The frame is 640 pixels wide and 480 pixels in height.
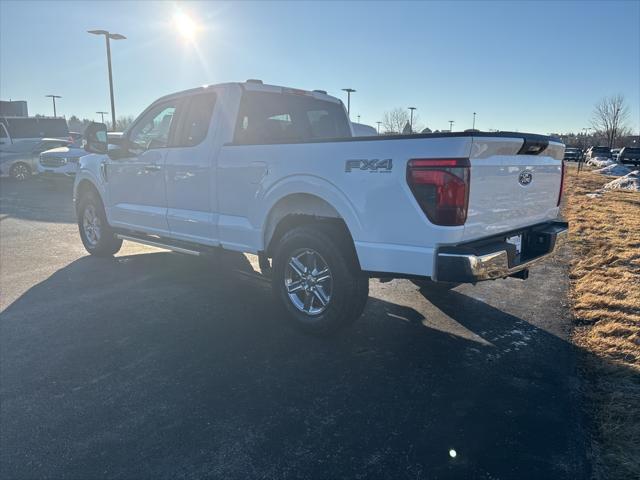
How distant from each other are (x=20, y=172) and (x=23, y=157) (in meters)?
0.63

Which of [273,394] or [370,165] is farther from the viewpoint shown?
[370,165]

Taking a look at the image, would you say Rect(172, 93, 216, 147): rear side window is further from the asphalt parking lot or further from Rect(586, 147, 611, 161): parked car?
Rect(586, 147, 611, 161): parked car

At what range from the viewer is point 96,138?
5.79m

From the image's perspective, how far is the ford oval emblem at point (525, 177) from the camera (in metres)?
3.51

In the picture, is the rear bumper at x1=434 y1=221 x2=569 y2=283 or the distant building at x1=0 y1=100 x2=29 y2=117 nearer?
the rear bumper at x1=434 y1=221 x2=569 y2=283

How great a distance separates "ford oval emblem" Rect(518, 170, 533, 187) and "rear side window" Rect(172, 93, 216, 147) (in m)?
3.04

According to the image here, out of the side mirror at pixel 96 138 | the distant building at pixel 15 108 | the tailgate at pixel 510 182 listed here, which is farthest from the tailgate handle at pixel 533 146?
the distant building at pixel 15 108

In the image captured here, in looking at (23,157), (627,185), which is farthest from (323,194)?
(23,157)

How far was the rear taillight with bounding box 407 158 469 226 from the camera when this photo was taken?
9.76ft

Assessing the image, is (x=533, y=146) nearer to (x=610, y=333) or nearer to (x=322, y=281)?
(x=610, y=333)

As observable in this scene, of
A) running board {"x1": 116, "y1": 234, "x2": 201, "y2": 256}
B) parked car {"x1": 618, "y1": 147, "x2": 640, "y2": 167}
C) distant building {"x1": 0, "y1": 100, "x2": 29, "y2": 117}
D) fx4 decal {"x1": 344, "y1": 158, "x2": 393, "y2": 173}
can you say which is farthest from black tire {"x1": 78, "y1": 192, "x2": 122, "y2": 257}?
parked car {"x1": 618, "y1": 147, "x2": 640, "y2": 167}

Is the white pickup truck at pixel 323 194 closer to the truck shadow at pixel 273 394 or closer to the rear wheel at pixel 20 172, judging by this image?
the truck shadow at pixel 273 394

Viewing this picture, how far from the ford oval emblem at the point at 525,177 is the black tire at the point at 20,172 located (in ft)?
66.3

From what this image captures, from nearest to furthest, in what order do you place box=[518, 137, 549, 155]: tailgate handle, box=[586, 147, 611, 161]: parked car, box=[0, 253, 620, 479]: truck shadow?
1. box=[0, 253, 620, 479]: truck shadow
2. box=[518, 137, 549, 155]: tailgate handle
3. box=[586, 147, 611, 161]: parked car
